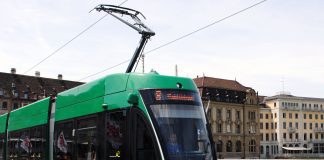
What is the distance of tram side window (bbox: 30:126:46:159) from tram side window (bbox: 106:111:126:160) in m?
4.93

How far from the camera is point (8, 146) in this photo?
1962 cm

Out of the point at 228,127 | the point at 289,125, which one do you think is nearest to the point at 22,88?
the point at 228,127

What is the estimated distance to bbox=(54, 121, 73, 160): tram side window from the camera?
12.3 m

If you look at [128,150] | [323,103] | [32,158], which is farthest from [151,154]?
[323,103]

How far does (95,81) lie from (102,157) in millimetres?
2194

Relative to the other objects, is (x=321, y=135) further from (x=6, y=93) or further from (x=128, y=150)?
(x=128, y=150)

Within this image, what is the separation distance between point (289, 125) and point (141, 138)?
11752cm

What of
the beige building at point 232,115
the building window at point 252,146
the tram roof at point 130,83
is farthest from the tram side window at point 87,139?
the building window at point 252,146

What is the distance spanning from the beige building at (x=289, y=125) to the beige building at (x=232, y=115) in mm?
21949

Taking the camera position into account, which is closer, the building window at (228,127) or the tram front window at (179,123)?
the tram front window at (179,123)

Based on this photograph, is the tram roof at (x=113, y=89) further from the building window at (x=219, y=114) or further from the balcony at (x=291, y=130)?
the balcony at (x=291, y=130)

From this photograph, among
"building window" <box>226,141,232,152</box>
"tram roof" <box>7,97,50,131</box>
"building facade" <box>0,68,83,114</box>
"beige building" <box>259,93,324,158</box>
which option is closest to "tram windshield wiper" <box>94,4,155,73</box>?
"tram roof" <box>7,97,50,131</box>

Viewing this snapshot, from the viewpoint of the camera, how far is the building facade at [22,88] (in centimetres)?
8288

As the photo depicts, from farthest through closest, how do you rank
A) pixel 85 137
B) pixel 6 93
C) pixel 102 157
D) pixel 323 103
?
pixel 323 103
pixel 6 93
pixel 85 137
pixel 102 157
